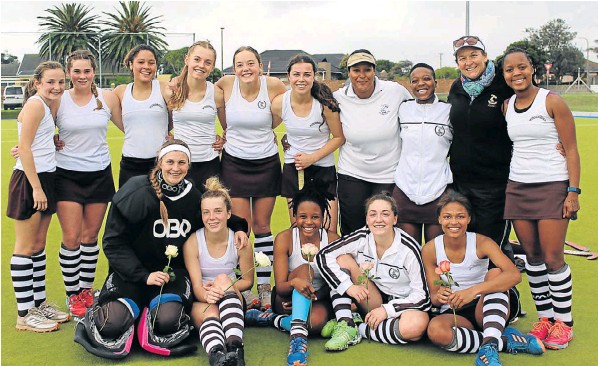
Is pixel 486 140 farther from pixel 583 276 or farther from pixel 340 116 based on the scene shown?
pixel 583 276

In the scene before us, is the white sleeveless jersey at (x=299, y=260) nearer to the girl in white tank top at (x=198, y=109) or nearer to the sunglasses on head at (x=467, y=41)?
the girl in white tank top at (x=198, y=109)

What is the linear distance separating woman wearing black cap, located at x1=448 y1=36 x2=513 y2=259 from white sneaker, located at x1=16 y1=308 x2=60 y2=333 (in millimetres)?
3118

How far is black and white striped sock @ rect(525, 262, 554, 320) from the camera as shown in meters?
4.59

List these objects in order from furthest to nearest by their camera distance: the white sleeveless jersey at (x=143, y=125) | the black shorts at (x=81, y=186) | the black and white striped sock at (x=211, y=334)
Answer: the white sleeveless jersey at (x=143, y=125) < the black shorts at (x=81, y=186) < the black and white striped sock at (x=211, y=334)

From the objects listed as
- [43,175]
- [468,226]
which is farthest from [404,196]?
[43,175]

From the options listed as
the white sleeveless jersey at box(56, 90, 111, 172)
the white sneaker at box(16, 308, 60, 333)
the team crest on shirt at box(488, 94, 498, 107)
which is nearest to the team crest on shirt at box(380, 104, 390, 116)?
the team crest on shirt at box(488, 94, 498, 107)

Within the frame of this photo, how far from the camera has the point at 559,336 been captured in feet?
14.3

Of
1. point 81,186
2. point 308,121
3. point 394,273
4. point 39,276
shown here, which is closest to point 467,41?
point 308,121

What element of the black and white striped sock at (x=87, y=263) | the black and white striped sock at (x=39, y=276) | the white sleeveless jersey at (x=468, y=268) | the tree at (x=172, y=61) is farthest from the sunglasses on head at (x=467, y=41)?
the tree at (x=172, y=61)

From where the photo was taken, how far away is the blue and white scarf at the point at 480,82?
185 inches

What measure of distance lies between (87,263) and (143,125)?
3.88 ft

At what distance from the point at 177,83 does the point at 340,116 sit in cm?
138

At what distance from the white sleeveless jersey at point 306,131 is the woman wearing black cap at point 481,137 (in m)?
1.03

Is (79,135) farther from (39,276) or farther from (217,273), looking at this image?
(217,273)
